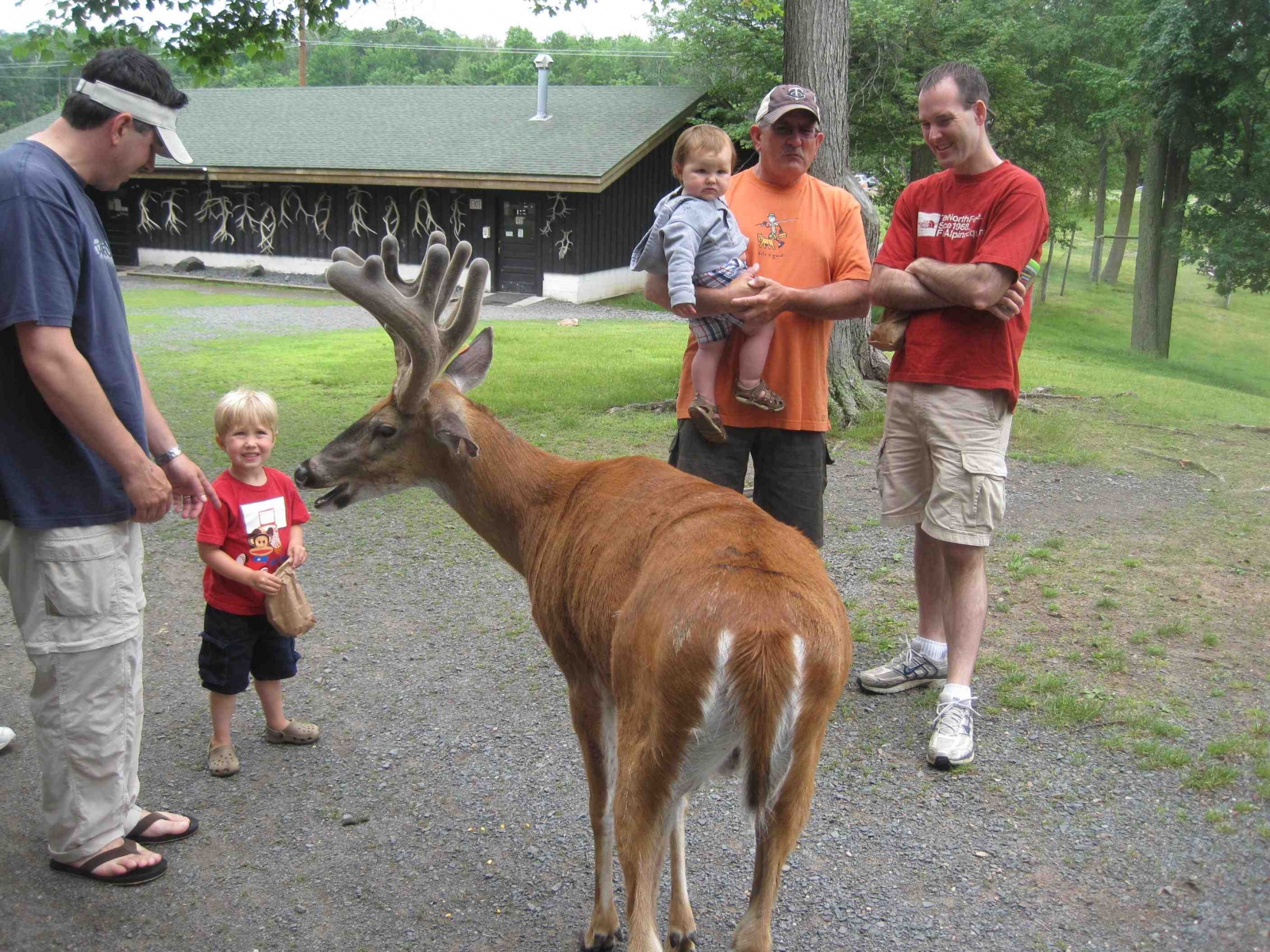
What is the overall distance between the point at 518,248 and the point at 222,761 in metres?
23.7

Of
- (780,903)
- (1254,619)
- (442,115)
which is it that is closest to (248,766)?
(780,903)

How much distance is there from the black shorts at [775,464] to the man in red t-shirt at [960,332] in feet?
2.02

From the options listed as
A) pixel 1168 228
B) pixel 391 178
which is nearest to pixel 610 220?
pixel 391 178

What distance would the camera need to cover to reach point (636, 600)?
302 cm

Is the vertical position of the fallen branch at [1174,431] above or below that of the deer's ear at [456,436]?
below

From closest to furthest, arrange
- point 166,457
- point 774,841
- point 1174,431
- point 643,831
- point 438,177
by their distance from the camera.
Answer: point 774,841 → point 643,831 → point 166,457 → point 1174,431 → point 438,177

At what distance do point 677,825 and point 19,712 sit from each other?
11.3 ft

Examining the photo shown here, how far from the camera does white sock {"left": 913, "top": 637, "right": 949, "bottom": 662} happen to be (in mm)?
5301

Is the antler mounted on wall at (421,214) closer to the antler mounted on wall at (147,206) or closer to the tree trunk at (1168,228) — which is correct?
the antler mounted on wall at (147,206)

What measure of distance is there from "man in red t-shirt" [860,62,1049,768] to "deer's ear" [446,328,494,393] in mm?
1723

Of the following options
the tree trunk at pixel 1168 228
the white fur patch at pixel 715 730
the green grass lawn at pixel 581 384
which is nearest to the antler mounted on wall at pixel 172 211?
the green grass lawn at pixel 581 384

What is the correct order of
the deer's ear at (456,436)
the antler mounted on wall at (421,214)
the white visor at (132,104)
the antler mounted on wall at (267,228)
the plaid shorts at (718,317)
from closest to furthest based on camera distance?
the white visor at (132,104) < the deer's ear at (456,436) < the plaid shorts at (718,317) < the antler mounted on wall at (421,214) < the antler mounted on wall at (267,228)

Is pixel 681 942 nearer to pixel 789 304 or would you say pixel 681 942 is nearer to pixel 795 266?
pixel 789 304

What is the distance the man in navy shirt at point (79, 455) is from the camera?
10.7 feet
